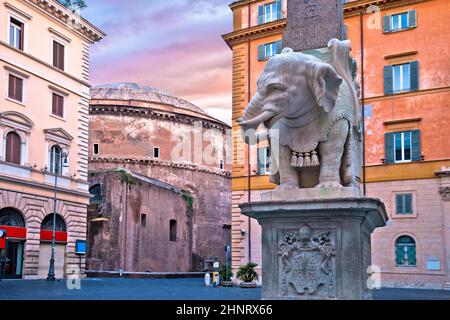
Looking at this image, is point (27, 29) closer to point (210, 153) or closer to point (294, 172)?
point (294, 172)

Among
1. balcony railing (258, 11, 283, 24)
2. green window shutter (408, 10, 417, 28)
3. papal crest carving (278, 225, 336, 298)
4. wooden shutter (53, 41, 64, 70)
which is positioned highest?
balcony railing (258, 11, 283, 24)

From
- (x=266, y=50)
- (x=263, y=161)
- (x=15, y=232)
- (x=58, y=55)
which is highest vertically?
(x=266, y=50)

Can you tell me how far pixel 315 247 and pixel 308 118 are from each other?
4.16 feet

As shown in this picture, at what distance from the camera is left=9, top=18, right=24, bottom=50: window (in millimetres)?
32688

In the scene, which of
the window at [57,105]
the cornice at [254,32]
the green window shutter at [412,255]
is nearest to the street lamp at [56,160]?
the window at [57,105]

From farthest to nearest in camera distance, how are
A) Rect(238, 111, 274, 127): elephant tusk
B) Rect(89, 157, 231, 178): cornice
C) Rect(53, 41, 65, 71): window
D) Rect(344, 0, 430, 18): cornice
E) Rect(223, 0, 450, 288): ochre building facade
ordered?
Rect(89, 157, 231, 178): cornice < Rect(53, 41, 65, 71): window < Rect(344, 0, 430, 18): cornice < Rect(223, 0, 450, 288): ochre building facade < Rect(238, 111, 274, 127): elephant tusk

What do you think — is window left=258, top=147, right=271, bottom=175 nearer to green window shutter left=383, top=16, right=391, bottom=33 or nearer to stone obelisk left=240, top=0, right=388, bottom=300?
green window shutter left=383, top=16, right=391, bottom=33

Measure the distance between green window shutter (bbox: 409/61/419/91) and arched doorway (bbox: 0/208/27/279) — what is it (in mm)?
21057

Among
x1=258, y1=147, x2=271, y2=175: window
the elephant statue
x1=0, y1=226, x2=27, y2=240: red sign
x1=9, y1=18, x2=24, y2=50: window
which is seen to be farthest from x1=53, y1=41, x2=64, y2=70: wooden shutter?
the elephant statue

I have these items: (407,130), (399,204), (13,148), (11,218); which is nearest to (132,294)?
(11,218)

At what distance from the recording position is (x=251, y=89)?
36844 mm

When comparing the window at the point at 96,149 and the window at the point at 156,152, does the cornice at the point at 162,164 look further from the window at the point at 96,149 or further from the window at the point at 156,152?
the window at the point at 96,149

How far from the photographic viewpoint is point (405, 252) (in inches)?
1212

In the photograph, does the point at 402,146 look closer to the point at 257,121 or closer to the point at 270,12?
the point at 270,12
